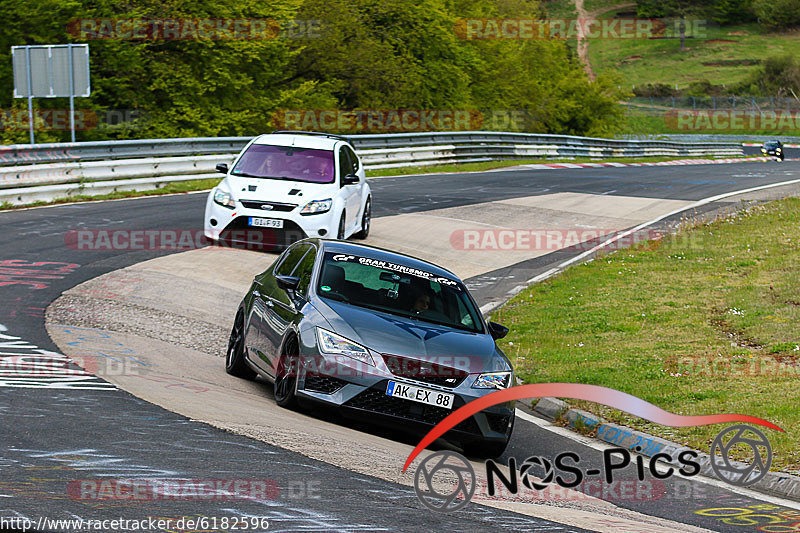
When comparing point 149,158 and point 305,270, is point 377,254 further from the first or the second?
point 149,158

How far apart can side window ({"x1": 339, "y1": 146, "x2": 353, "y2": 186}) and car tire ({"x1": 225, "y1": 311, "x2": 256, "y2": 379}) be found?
7116mm

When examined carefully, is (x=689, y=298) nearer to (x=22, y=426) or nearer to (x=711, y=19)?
(x=22, y=426)

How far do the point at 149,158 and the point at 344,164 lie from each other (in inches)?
347

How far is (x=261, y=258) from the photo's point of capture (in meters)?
15.9

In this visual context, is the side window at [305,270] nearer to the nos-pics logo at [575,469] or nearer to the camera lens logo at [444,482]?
the nos-pics logo at [575,469]

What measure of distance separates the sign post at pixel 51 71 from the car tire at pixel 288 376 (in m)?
18.2

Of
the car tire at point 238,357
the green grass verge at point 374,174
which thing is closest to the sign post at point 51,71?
the green grass verge at point 374,174

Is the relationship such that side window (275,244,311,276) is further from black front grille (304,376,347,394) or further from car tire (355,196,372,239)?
car tire (355,196,372,239)

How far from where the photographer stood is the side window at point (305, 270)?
903 centimetres

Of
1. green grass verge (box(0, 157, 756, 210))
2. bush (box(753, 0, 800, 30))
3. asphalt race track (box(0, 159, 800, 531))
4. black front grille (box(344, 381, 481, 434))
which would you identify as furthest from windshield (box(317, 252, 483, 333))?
bush (box(753, 0, 800, 30))

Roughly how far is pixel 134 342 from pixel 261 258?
18.7 feet

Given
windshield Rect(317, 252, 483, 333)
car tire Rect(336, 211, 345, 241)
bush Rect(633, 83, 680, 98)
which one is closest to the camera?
windshield Rect(317, 252, 483, 333)

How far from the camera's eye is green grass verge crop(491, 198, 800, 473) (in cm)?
961

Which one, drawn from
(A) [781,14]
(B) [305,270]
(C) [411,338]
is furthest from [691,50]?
(C) [411,338]
